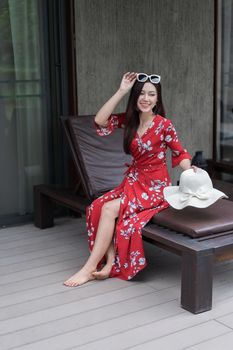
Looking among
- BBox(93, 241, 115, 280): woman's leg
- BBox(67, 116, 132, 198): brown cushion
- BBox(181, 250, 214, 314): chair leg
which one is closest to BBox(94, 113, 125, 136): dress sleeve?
BBox(67, 116, 132, 198): brown cushion

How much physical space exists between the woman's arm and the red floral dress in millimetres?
72

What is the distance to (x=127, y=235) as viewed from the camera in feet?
11.0

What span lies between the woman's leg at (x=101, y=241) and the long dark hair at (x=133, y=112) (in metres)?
0.38

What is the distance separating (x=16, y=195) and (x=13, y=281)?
1.30 meters

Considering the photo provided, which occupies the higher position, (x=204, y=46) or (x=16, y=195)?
(x=204, y=46)

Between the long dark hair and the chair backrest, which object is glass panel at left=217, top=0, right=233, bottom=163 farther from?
the long dark hair

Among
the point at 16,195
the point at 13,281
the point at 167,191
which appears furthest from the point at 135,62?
the point at 13,281

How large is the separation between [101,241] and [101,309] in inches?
18.5

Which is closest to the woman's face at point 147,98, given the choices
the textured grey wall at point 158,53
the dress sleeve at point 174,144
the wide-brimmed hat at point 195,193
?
the dress sleeve at point 174,144

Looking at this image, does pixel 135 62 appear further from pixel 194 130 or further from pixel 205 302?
pixel 205 302

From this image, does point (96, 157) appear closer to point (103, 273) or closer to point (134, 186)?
point (134, 186)

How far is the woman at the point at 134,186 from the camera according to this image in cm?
338

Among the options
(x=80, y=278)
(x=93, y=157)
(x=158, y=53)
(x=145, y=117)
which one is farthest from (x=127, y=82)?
(x=158, y=53)

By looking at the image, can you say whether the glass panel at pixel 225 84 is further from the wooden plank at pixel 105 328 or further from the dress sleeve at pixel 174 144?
the wooden plank at pixel 105 328
